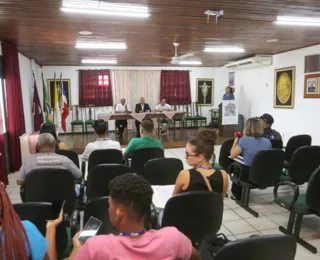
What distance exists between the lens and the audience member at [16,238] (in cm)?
101

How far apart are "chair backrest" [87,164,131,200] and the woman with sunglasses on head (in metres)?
0.80

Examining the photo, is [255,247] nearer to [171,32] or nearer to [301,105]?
[171,32]

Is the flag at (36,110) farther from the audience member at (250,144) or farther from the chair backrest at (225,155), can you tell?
the audience member at (250,144)

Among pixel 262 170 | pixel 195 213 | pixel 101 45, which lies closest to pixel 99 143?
pixel 195 213

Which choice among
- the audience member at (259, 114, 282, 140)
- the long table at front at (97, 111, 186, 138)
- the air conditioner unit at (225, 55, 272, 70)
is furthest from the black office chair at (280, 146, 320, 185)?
the air conditioner unit at (225, 55, 272, 70)

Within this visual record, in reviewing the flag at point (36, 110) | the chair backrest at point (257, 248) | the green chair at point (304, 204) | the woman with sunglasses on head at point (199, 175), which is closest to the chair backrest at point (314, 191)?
the green chair at point (304, 204)

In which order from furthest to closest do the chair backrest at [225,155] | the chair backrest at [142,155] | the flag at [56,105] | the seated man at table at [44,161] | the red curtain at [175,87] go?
1. the red curtain at [175,87]
2. the flag at [56,105]
3. the chair backrest at [225,155]
4. the chair backrest at [142,155]
5. the seated man at table at [44,161]

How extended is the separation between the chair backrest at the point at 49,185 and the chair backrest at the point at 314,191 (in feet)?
6.85

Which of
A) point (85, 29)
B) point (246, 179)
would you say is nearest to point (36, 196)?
point (246, 179)

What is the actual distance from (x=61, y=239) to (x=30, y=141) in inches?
166

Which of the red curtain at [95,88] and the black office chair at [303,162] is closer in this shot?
the black office chair at [303,162]

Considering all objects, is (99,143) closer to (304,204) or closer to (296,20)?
(304,204)

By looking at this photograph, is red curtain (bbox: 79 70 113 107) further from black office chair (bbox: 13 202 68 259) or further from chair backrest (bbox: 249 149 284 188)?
black office chair (bbox: 13 202 68 259)

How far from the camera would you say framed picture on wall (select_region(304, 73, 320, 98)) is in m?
6.30
